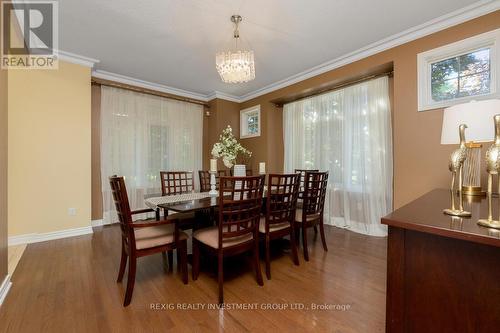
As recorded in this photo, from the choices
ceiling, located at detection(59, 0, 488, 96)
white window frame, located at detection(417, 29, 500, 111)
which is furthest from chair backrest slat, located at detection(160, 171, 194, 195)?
white window frame, located at detection(417, 29, 500, 111)

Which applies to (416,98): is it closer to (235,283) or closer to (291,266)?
(291,266)

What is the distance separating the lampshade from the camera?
134cm

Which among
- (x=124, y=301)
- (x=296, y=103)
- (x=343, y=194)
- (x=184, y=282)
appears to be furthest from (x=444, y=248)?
(x=296, y=103)

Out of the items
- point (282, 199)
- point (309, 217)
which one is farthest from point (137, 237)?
point (309, 217)

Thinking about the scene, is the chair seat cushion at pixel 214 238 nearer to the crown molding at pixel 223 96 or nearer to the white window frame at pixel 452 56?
the white window frame at pixel 452 56

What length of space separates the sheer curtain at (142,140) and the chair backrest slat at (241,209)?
293 cm

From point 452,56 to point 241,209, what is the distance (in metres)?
2.86

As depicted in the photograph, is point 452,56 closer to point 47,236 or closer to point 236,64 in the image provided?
point 236,64

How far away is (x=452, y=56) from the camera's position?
2430 millimetres

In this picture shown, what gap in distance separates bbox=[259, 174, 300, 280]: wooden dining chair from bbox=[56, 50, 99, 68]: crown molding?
3368 millimetres

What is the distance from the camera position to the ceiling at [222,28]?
7.24 ft

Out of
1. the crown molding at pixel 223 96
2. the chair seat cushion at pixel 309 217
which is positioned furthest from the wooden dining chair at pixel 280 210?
the crown molding at pixel 223 96

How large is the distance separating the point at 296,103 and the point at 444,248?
3.88 m

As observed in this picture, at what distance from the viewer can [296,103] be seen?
14.5 feet
